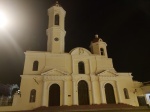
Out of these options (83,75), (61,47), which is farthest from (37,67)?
(83,75)

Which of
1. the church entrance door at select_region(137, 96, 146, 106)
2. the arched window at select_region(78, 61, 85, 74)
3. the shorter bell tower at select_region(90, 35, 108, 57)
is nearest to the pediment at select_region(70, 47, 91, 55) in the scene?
the arched window at select_region(78, 61, 85, 74)

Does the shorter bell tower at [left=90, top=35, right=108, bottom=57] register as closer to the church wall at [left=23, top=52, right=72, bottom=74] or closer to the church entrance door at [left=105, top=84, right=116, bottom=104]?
the church wall at [left=23, top=52, right=72, bottom=74]

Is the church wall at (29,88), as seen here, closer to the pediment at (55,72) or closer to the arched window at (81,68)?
the pediment at (55,72)

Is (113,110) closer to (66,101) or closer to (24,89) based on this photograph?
(66,101)

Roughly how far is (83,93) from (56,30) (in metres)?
12.9

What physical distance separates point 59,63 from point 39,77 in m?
4.10

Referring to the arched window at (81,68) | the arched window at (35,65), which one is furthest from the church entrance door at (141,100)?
the arched window at (35,65)

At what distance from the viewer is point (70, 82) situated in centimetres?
2544

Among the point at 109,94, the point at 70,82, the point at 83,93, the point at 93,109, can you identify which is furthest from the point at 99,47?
the point at 93,109

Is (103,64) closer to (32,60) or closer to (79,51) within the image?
(79,51)

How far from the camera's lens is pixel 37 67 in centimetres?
2611

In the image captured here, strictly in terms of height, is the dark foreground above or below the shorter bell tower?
below

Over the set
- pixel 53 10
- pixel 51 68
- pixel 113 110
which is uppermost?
pixel 53 10

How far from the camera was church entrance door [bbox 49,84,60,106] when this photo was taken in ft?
77.1
